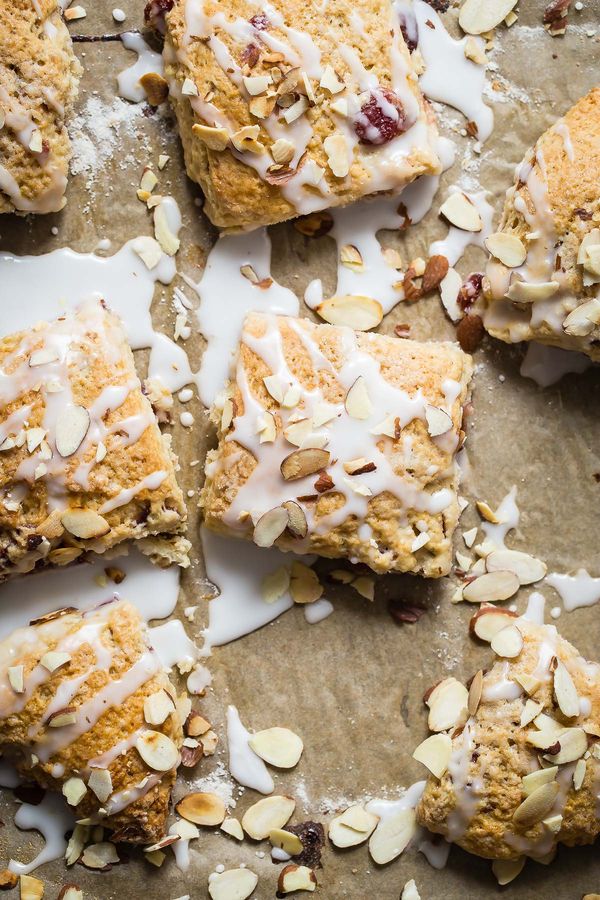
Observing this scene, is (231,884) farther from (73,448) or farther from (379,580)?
(73,448)

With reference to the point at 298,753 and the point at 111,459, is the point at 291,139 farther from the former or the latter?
the point at 298,753

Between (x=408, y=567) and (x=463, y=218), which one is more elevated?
(x=463, y=218)

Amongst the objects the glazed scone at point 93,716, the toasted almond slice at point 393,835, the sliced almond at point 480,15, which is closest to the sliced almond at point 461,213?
the sliced almond at point 480,15

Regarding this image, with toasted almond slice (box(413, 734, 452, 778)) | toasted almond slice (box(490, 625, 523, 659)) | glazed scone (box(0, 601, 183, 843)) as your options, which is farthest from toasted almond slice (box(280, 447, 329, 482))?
toasted almond slice (box(413, 734, 452, 778))

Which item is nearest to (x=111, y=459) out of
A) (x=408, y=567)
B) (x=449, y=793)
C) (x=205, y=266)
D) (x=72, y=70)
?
(x=205, y=266)

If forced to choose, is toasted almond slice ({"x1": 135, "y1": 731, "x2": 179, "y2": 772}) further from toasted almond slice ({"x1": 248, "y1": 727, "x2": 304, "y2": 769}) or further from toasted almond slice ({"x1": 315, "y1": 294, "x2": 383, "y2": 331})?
toasted almond slice ({"x1": 315, "y1": 294, "x2": 383, "y2": 331})

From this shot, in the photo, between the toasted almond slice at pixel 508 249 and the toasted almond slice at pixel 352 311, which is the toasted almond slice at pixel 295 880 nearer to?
the toasted almond slice at pixel 352 311
